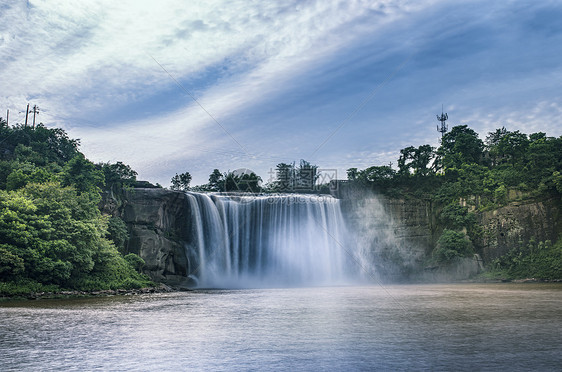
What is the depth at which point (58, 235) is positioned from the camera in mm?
24219

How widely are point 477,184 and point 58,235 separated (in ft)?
128

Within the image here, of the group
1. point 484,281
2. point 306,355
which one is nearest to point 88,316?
point 306,355

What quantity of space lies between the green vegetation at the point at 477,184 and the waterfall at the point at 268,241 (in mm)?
8381

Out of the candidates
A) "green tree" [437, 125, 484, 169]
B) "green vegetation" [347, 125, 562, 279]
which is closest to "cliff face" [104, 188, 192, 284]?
"green vegetation" [347, 125, 562, 279]

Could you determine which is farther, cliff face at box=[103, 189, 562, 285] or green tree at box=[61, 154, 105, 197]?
cliff face at box=[103, 189, 562, 285]

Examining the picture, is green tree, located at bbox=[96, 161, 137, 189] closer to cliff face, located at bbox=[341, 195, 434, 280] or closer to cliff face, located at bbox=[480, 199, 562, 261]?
cliff face, located at bbox=[341, 195, 434, 280]

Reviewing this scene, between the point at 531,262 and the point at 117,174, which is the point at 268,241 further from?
the point at 531,262

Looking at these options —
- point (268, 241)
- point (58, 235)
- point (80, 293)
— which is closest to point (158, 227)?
point (268, 241)

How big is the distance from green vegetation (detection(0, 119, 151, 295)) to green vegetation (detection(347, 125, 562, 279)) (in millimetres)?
27421

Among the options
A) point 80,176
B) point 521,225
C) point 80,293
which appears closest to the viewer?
point 80,293

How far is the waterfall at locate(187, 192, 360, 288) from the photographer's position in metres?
38.4

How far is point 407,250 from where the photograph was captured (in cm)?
4572

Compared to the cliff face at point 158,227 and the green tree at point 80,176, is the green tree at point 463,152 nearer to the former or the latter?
the cliff face at point 158,227

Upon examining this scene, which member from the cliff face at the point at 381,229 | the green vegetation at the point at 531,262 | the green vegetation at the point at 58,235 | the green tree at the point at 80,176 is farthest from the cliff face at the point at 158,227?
the green vegetation at the point at 531,262
